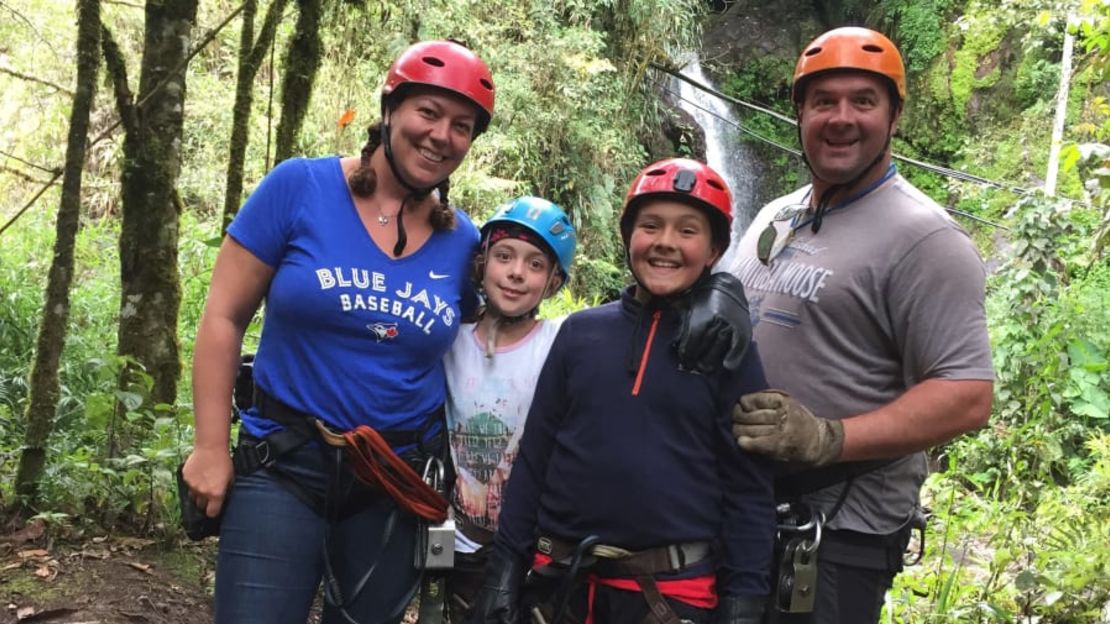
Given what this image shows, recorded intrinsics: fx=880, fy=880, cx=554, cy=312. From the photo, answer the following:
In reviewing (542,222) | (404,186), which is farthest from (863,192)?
(404,186)

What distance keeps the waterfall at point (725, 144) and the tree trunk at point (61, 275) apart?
56.1ft

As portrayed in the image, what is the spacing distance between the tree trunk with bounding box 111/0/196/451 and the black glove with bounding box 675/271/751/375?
3.11m

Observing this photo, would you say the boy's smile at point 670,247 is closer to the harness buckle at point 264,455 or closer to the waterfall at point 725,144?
the harness buckle at point 264,455

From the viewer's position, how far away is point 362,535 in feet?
7.87

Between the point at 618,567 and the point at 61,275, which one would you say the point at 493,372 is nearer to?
the point at 618,567

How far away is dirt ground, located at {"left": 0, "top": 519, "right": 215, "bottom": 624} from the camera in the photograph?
3.47m

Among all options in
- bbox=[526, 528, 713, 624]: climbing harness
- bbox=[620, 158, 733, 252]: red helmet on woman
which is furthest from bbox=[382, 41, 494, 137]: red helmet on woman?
bbox=[526, 528, 713, 624]: climbing harness

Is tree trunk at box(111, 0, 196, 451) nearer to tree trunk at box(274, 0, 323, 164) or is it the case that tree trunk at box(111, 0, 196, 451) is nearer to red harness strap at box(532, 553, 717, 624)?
tree trunk at box(274, 0, 323, 164)

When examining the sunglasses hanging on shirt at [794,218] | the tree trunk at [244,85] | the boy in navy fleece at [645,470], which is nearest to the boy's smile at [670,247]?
the boy in navy fleece at [645,470]

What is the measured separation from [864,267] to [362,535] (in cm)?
150

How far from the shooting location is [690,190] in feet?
7.53

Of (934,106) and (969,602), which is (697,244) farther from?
(934,106)

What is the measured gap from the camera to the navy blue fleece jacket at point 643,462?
2148 millimetres

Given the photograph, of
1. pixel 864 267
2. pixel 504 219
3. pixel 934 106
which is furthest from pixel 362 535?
pixel 934 106
